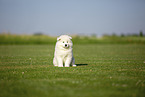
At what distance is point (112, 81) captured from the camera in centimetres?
905

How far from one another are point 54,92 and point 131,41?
2577 inches

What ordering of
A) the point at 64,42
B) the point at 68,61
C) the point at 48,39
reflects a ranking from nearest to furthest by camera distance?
the point at 64,42, the point at 68,61, the point at 48,39

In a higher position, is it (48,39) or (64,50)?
(48,39)

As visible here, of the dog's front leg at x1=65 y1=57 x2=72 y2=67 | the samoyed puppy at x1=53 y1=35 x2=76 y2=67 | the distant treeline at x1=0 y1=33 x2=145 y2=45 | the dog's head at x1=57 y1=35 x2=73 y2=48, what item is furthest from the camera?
the distant treeline at x1=0 y1=33 x2=145 y2=45

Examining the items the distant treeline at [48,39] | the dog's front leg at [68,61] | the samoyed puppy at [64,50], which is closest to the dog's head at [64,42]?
the samoyed puppy at [64,50]

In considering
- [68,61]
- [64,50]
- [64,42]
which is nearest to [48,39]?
[68,61]

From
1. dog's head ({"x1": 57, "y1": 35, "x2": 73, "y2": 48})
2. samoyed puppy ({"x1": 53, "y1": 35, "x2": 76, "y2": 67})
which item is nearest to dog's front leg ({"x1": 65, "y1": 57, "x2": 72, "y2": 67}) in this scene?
samoyed puppy ({"x1": 53, "y1": 35, "x2": 76, "y2": 67})

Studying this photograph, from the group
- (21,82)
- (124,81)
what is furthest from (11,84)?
(124,81)

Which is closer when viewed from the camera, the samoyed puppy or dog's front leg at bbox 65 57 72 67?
the samoyed puppy

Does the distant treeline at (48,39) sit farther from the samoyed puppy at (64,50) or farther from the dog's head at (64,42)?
the dog's head at (64,42)

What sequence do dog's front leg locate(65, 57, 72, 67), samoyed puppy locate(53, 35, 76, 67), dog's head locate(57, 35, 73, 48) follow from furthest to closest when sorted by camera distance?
dog's front leg locate(65, 57, 72, 67), samoyed puppy locate(53, 35, 76, 67), dog's head locate(57, 35, 73, 48)

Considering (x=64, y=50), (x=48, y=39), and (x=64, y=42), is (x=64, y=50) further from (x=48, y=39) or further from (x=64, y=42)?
(x=48, y=39)

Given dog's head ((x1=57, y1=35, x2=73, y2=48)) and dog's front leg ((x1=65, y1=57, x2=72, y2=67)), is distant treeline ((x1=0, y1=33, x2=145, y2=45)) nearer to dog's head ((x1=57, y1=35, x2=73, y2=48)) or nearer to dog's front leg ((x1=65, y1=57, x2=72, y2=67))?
dog's front leg ((x1=65, y1=57, x2=72, y2=67))

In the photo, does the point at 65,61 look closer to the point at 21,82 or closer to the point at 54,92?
the point at 21,82
